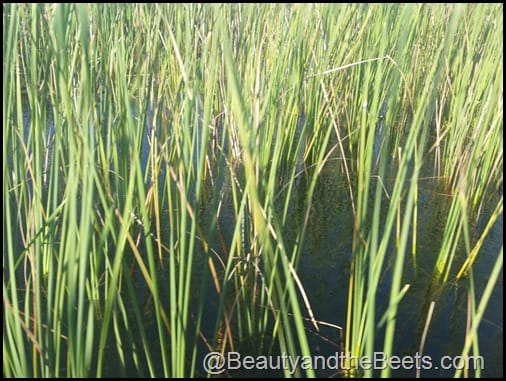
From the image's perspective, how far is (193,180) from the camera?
1.24m

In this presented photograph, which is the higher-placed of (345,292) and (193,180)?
(193,180)

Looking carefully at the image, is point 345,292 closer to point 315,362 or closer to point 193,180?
point 315,362

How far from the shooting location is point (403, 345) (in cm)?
112

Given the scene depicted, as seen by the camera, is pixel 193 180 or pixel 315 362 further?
pixel 193 180

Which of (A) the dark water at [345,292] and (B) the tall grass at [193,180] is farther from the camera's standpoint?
(A) the dark water at [345,292]

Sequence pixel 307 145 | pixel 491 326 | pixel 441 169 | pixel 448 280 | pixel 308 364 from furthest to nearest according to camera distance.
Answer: pixel 441 169 → pixel 307 145 → pixel 448 280 → pixel 491 326 → pixel 308 364

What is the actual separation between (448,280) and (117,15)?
45.2 inches

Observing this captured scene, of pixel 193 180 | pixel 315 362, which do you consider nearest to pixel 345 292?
pixel 315 362

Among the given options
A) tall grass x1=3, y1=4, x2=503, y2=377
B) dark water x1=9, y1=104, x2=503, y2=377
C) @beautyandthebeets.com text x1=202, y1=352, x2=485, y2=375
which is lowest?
@beautyandthebeets.com text x1=202, y1=352, x2=485, y2=375

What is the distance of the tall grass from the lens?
0.71m

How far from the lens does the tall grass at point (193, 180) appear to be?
0.71 metres

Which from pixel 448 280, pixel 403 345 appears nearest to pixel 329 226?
pixel 448 280

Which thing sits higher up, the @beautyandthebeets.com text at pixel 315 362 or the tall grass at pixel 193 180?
the tall grass at pixel 193 180

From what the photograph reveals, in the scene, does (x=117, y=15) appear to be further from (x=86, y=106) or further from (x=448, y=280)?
(x=448, y=280)
